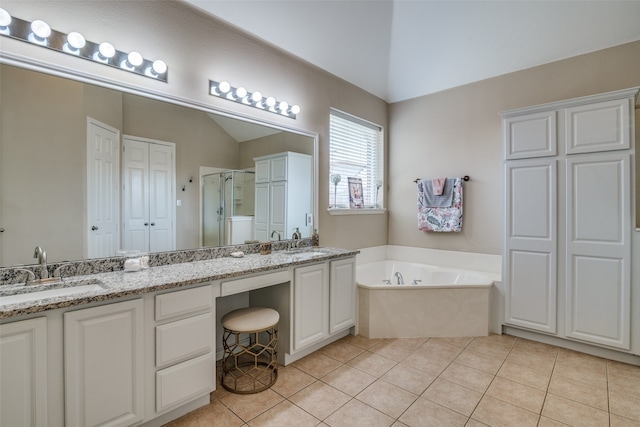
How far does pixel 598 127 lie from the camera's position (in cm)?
249

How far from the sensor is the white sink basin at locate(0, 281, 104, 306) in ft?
4.70

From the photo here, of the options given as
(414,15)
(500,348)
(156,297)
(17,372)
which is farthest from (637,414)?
(414,15)

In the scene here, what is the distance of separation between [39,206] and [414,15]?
3420 mm

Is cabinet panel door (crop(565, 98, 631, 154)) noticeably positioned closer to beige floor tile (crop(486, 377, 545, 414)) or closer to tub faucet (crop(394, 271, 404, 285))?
beige floor tile (crop(486, 377, 545, 414))

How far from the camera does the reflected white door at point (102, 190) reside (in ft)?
6.07

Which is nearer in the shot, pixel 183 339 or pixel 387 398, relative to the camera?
pixel 183 339

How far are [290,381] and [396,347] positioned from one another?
1.05 metres

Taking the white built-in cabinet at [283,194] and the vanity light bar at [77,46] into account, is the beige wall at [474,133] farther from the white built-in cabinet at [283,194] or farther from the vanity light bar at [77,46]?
the vanity light bar at [77,46]

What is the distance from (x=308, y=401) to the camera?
1969 millimetres

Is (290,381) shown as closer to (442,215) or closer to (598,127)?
(442,215)

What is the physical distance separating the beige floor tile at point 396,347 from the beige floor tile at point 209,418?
131 centimetres

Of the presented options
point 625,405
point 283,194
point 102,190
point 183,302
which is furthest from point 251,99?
point 625,405

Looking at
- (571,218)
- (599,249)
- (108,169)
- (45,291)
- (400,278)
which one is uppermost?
(108,169)

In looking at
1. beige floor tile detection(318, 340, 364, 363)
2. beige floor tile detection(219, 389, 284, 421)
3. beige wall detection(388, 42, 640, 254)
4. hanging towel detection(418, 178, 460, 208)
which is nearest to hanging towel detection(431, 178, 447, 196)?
hanging towel detection(418, 178, 460, 208)
